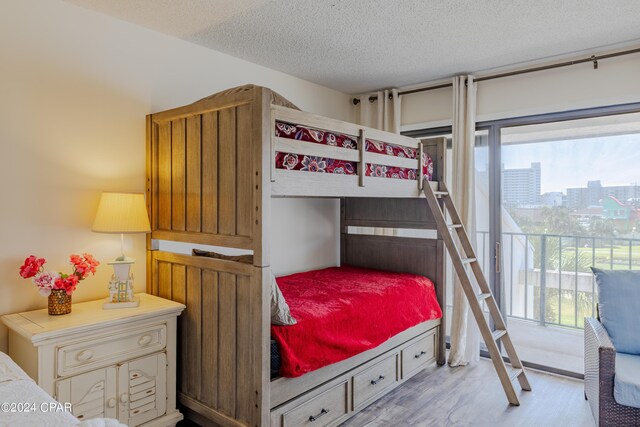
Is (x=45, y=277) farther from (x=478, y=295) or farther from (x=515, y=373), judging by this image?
(x=515, y=373)

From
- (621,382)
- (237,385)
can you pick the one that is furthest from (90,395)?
(621,382)

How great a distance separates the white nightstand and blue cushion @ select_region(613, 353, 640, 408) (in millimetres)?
2388

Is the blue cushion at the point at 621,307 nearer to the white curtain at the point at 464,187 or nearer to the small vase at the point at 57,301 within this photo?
the white curtain at the point at 464,187

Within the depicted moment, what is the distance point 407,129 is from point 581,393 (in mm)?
2672

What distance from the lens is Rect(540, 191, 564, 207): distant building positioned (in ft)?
11.7

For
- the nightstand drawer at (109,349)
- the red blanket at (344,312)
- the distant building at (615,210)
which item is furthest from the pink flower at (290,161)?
the distant building at (615,210)

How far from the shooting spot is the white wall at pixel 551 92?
312 cm

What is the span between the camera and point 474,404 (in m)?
2.94

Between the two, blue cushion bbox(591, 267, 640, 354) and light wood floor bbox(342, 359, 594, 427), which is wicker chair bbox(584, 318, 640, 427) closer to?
blue cushion bbox(591, 267, 640, 354)

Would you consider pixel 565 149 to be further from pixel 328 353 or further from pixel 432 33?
pixel 328 353

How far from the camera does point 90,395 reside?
2.10 meters

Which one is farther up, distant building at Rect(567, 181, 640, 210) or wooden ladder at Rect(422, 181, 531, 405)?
distant building at Rect(567, 181, 640, 210)

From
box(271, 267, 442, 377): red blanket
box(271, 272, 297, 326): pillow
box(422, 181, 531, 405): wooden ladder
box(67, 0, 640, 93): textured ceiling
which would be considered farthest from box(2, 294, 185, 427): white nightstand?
box(422, 181, 531, 405): wooden ladder

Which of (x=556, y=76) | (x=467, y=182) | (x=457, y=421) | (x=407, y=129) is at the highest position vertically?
(x=556, y=76)
